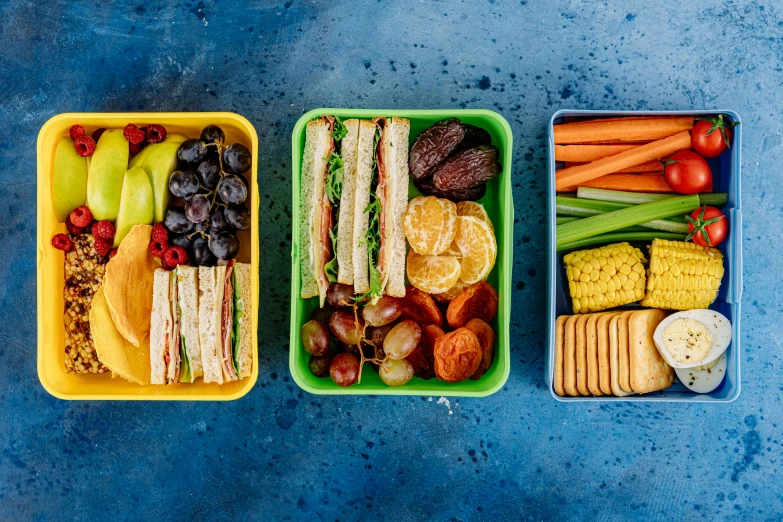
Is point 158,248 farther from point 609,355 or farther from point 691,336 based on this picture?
point 691,336

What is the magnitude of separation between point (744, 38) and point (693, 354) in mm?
1124

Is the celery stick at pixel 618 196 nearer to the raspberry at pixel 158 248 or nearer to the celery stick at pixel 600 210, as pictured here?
the celery stick at pixel 600 210

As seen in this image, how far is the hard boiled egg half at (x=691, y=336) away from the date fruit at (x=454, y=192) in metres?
0.73

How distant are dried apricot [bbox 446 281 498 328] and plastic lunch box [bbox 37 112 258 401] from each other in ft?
2.04

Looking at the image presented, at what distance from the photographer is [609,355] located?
1815mm

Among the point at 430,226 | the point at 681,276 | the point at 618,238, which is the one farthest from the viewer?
the point at 618,238

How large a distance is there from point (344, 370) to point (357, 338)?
0.35 feet

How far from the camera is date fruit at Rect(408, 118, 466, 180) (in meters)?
1.74

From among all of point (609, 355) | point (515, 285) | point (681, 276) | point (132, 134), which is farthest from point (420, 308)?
point (132, 134)

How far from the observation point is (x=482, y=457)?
1.98 metres

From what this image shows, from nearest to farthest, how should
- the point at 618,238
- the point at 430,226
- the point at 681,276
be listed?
the point at 430,226
the point at 681,276
the point at 618,238

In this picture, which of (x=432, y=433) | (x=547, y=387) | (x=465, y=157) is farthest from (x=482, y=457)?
(x=465, y=157)

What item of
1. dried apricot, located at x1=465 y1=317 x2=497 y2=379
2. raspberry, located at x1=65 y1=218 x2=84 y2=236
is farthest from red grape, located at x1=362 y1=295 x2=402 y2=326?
raspberry, located at x1=65 y1=218 x2=84 y2=236

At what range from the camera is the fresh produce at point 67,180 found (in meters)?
1.77
